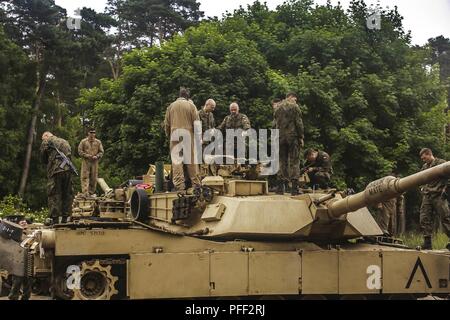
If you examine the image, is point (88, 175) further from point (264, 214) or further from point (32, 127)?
point (32, 127)

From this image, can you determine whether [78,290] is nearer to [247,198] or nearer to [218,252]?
[218,252]

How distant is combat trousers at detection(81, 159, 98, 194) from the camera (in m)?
19.2

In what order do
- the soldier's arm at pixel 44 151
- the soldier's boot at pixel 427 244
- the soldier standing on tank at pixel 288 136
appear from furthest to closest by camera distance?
the soldier's arm at pixel 44 151 < the soldier's boot at pixel 427 244 < the soldier standing on tank at pixel 288 136

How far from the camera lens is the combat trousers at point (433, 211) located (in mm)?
14398

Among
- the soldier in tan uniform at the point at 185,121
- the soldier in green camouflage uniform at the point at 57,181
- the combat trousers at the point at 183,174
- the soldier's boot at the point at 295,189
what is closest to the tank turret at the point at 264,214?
the combat trousers at the point at 183,174

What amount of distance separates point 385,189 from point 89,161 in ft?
33.1

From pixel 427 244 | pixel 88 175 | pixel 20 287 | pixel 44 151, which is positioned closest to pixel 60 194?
pixel 44 151

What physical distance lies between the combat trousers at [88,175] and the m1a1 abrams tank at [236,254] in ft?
22.1

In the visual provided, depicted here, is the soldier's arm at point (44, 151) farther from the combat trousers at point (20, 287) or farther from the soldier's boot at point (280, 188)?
the soldier's boot at point (280, 188)

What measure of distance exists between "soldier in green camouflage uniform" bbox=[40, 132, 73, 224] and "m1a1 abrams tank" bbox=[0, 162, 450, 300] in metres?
2.50

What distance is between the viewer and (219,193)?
496 inches

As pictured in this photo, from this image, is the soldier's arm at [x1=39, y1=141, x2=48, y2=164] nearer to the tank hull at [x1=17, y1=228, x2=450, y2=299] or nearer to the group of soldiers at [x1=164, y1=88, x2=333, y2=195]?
the group of soldiers at [x1=164, y1=88, x2=333, y2=195]
